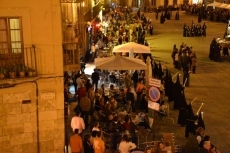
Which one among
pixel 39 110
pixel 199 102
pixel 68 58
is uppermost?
pixel 68 58

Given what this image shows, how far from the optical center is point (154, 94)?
40.4ft

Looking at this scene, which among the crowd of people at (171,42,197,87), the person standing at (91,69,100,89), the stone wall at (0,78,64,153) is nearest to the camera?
Result: the stone wall at (0,78,64,153)

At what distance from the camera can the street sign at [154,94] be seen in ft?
40.3

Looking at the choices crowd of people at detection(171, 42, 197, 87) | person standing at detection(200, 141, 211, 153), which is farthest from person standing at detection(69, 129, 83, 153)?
crowd of people at detection(171, 42, 197, 87)

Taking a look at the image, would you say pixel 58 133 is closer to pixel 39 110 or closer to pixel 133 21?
pixel 39 110

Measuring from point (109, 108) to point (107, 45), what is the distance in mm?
14103

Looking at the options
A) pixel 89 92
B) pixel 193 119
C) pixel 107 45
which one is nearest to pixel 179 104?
pixel 193 119

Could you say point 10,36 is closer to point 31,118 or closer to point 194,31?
point 31,118

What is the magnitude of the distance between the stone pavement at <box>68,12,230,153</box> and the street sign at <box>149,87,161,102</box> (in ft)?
6.52

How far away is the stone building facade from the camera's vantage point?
35.3 feet

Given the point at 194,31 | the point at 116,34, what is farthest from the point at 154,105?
the point at 194,31

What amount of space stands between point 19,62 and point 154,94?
13.6ft

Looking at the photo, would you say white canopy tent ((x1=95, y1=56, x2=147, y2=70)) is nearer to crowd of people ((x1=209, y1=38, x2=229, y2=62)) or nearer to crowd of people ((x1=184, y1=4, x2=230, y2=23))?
crowd of people ((x1=209, y1=38, x2=229, y2=62))

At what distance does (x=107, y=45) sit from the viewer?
90.2ft
